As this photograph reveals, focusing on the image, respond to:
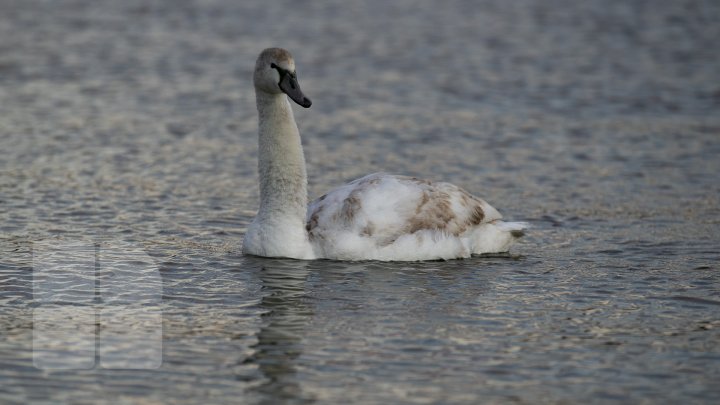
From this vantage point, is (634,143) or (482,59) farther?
(482,59)

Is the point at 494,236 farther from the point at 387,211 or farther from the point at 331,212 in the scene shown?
the point at 331,212

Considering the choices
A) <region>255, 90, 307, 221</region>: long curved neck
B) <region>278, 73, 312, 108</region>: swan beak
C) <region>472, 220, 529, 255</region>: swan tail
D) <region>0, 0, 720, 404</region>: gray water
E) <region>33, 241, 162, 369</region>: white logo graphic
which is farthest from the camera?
<region>472, 220, 529, 255</region>: swan tail

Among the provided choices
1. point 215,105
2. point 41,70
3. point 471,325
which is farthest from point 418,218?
point 41,70

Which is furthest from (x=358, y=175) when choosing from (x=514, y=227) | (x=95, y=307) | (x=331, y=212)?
(x=95, y=307)

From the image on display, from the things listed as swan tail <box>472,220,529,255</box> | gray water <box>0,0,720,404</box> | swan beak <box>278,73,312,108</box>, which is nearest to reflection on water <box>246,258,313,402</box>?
gray water <box>0,0,720,404</box>

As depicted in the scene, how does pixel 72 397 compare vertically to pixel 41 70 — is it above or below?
below

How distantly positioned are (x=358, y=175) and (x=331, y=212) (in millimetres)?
3481

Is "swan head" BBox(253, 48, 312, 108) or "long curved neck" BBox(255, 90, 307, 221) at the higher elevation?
"swan head" BBox(253, 48, 312, 108)

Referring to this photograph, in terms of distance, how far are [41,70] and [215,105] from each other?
3.36 meters

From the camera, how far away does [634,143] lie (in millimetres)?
15758

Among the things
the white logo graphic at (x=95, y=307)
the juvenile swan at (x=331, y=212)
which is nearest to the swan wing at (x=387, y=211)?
the juvenile swan at (x=331, y=212)

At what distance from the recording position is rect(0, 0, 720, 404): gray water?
791 centimetres

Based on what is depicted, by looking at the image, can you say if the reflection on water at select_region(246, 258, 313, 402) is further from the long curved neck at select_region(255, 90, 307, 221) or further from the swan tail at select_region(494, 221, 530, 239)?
the swan tail at select_region(494, 221, 530, 239)

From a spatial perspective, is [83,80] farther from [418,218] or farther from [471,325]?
[471,325]
